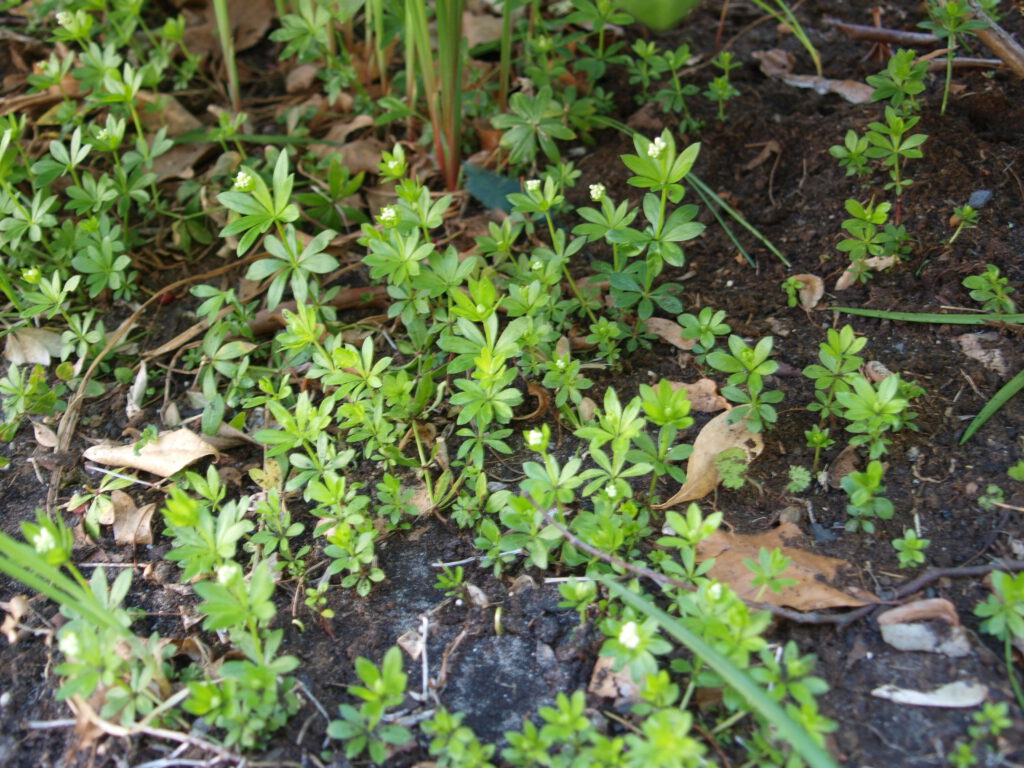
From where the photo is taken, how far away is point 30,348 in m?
2.83

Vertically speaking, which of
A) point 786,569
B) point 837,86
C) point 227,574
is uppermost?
point 837,86

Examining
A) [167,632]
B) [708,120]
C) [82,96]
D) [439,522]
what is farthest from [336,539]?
[82,96]

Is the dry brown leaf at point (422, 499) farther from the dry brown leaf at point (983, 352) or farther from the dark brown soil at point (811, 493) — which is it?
the dry brown leaf at point (983, 352)

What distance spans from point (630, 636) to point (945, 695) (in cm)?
64

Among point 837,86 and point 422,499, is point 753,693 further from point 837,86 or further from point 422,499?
point 837,86

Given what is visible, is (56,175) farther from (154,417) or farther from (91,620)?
(91,620)

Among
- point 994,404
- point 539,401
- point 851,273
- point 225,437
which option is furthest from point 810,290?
point 225,437

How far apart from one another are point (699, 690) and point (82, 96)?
310 cm

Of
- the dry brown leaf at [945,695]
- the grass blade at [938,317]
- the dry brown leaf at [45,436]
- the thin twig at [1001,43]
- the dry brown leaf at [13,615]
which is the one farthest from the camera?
the thin twig at [1001,43]

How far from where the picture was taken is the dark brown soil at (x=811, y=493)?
6.27 feet

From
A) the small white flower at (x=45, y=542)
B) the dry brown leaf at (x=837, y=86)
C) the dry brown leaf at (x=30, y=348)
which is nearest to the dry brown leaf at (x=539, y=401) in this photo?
the small white flower at (x=45, y=542)

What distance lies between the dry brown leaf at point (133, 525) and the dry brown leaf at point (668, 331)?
1503 millimetres

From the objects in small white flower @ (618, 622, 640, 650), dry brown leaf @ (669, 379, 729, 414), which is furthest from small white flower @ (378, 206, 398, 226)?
small white flower @ (618, 622, 640, 650)

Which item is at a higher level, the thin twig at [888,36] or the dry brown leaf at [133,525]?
the thin twig at [888,36]
